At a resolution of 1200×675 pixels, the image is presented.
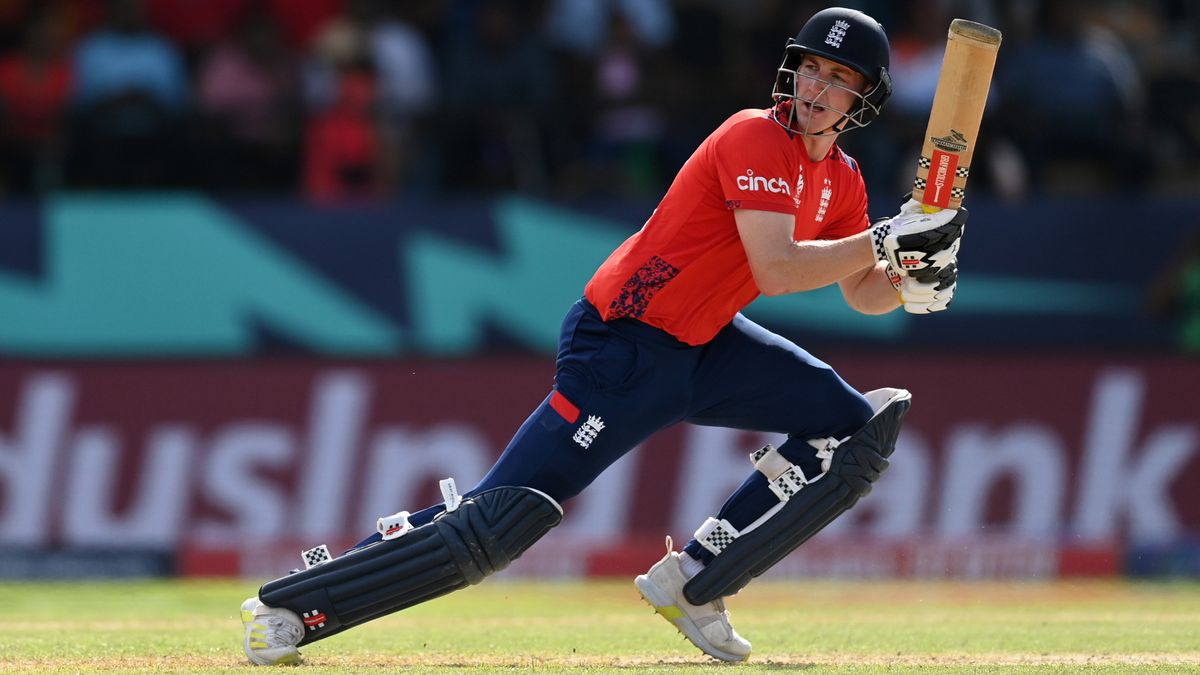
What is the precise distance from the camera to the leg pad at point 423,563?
5.55 metres

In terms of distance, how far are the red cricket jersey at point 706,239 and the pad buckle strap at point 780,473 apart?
1.46ft

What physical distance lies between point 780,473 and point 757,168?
1.00 m

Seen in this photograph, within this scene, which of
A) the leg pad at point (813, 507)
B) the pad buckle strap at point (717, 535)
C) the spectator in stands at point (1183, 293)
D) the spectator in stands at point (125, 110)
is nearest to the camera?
the leg pad at point (813, 507)

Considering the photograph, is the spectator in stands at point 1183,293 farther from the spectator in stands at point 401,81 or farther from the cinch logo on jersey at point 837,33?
the cinch logo on jersey at point 837,33

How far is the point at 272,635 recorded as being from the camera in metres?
5.61

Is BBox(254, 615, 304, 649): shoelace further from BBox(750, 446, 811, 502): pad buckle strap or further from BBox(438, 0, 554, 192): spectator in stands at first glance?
BBox(438, 0, 554, 192): spectator in stands

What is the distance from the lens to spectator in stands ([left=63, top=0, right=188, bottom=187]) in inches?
439

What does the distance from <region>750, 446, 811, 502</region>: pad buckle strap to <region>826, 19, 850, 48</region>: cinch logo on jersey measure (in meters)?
1.27

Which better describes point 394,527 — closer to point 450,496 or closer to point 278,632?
point 450,496

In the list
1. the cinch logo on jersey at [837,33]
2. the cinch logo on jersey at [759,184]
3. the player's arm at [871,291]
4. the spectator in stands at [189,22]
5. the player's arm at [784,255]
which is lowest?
the player's arm at [871,291]

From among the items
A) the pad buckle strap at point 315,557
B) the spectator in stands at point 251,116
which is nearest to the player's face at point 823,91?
the pad buckle strap at point 315,557

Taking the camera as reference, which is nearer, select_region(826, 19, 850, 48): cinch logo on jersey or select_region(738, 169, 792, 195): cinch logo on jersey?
select_region(738, 169, 792, 195): cinch logo on jersey

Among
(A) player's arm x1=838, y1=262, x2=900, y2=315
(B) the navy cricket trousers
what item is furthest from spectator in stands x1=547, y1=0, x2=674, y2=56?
(B) the navy cricket trousers

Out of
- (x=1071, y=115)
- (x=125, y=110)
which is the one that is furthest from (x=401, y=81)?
(x=1071, y=115)
